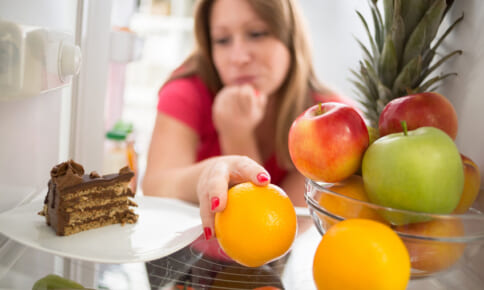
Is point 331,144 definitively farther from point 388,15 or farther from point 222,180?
point 388,15

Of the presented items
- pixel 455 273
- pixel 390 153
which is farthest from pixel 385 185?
pixel 455 273

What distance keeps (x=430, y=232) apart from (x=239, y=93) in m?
1.07

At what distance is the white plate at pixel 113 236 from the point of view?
543 mm

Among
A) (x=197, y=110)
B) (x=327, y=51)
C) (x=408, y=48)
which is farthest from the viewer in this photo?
(x=327, y=51)

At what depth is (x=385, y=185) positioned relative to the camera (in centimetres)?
47

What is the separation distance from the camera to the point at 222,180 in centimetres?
59

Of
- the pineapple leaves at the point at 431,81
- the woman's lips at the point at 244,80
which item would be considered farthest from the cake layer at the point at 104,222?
the woman's lips at the point at 244,80

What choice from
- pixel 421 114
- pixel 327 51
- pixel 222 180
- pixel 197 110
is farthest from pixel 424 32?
pixel 327 51

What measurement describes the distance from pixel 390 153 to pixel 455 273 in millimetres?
179

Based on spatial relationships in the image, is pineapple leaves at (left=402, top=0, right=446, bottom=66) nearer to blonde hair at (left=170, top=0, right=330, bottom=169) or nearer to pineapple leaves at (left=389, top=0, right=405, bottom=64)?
pineapple leaves at (left=389, top=0, right=405, bottom=64)

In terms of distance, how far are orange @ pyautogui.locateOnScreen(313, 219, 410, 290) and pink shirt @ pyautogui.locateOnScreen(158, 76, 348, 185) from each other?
127 centimetres

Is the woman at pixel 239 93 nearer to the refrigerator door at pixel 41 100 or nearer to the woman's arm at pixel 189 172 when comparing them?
the woman's arm at pixel 189 172

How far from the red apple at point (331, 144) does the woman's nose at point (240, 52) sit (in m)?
0.92

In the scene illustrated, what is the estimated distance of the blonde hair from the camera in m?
1.55
